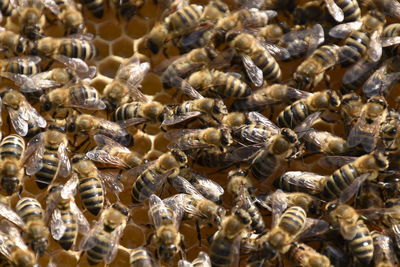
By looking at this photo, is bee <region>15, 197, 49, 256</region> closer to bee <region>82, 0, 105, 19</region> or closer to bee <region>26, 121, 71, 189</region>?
bee <region>26, 121, 71, 189</region>

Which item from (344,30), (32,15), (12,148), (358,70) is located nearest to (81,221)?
(12,148)

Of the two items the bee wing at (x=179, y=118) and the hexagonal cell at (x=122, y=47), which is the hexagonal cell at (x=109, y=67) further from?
the bee wing at (x=179, y=118)

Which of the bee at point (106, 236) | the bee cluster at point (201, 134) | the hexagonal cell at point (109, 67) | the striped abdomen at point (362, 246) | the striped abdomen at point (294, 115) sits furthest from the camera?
the hexagonal cell at point (109, 67)

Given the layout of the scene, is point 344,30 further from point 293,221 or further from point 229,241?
point 229,241

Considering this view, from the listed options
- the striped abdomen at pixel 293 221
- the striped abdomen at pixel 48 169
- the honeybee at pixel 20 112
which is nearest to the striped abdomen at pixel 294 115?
the striped abdomen at pixel 293 221

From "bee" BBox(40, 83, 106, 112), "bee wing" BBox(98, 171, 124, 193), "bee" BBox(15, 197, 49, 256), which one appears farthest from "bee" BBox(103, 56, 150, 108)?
"bee" BBox(15, 197, 49, 256)

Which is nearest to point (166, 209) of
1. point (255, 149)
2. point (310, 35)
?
point (255, 149)

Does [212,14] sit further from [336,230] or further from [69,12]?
[336,230]
